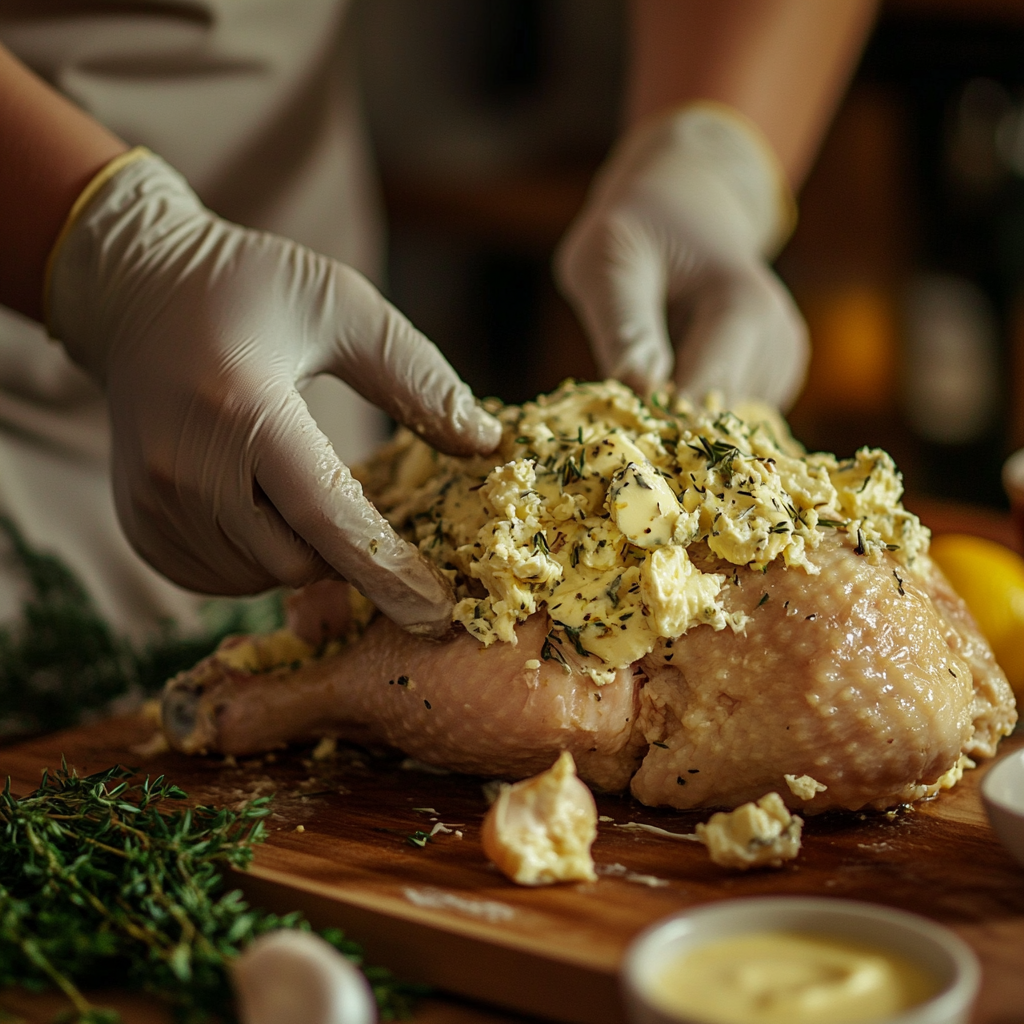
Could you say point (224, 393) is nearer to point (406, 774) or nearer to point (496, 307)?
point (406, 774)

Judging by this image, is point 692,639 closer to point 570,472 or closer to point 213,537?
point 570,472

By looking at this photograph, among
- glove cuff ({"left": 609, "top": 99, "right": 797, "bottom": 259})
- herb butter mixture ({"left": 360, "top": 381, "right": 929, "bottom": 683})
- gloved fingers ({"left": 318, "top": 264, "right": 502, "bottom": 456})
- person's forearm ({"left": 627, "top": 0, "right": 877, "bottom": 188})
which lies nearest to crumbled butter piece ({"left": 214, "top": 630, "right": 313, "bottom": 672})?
herb butter mixture ({"left": 360, "top": 381, "right": 929, "bottom": 683})

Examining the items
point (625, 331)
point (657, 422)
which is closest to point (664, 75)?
point (625, 331)

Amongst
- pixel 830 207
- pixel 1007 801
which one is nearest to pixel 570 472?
pixel 1007 801

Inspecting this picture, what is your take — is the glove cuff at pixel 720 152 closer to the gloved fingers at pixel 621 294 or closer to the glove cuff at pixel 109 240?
the gloved fingers at pixel 621 294

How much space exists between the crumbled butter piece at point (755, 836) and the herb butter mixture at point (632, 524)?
278 mm

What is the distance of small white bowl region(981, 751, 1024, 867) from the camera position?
1.37 metres

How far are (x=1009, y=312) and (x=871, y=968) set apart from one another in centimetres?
480

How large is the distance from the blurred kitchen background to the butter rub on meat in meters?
3.97

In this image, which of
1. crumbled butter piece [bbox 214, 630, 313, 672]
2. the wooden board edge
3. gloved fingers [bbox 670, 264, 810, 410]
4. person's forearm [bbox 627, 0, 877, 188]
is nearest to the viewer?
the wooden board edge

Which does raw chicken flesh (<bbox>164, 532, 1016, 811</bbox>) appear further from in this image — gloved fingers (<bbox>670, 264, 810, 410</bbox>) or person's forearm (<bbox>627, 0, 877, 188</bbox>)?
person's forearm (<bbox>627, 0, 877, 188</bbox>)

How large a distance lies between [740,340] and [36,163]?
1.50 metres

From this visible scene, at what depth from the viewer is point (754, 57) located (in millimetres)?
3209

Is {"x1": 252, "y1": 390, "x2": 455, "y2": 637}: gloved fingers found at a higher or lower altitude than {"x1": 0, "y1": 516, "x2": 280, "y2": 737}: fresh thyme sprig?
higher
